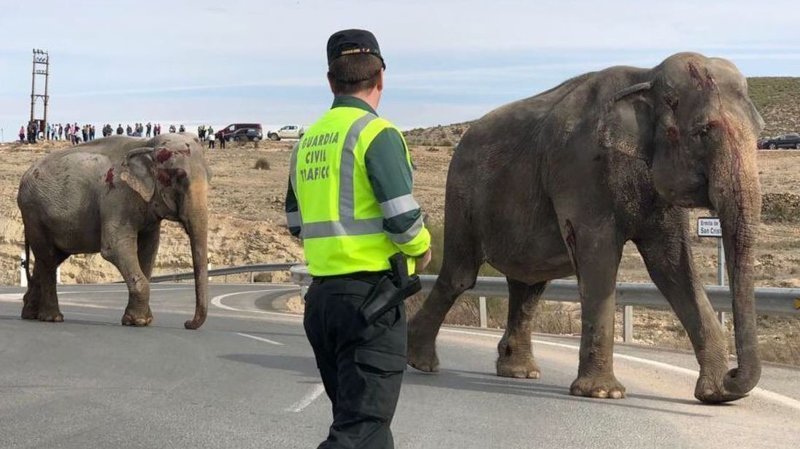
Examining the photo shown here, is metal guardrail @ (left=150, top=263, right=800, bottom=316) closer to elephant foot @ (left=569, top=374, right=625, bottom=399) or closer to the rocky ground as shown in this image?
the rocky ground

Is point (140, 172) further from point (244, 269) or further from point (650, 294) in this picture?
point (244, 269)

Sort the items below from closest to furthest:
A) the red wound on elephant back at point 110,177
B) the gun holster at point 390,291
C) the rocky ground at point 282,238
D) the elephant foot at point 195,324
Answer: the gun holster at point 390,291, the elephant foot at point 195,324, the red wound on elephant back at point 110,177, the rocky ground at point 282,238

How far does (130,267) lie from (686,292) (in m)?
8.93

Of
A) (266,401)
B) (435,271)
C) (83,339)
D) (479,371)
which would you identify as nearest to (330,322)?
(266,401)

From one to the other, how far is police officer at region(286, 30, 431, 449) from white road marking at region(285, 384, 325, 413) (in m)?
3.99

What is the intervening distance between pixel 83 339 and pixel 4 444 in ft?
23.2

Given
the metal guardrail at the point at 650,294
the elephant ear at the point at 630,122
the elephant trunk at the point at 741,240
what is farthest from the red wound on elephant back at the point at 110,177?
the elephant trunk at the point at 741,240

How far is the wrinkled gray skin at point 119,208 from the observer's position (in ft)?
54.4

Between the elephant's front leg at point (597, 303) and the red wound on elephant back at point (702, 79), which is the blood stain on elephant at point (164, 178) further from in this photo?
the red wound on elephant back at point (702, 79)

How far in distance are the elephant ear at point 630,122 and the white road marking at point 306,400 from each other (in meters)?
3.12

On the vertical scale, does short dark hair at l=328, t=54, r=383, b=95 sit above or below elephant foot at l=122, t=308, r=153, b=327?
above

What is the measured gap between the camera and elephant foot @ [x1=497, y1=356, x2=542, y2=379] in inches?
452

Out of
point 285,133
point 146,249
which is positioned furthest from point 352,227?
point 285,133

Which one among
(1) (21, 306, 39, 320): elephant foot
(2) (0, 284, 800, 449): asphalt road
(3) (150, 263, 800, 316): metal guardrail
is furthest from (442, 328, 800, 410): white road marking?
(1) (21, 306, 39, 320): elephant foot
